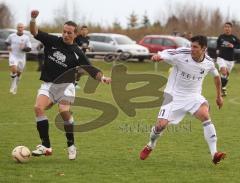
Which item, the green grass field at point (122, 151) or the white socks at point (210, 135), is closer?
the green grass field at point (122, 151)

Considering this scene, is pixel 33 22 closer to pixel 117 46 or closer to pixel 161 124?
pixel 161 124

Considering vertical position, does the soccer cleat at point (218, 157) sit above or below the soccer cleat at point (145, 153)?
above

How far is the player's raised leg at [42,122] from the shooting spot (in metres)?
8.94

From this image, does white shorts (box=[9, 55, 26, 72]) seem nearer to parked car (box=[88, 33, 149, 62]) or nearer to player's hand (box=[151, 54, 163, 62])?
player's hand (box=[151, 54, 163, 62])

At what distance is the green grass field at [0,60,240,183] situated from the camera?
26.0 ft

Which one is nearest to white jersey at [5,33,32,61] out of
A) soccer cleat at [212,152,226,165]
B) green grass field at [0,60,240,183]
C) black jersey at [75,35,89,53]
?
black jersey at [75,35,89,53]

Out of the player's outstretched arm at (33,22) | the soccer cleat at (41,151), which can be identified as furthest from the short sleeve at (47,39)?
the soccer cleat at (41,151)

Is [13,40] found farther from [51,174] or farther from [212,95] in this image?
[51,174]

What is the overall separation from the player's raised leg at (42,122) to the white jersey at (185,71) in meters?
1.89

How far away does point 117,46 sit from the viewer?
3644 cm

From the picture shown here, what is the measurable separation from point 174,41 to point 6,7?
3062 centimetres

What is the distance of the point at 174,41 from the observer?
36406 mm

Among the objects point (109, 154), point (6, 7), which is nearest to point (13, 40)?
point (109, 154)

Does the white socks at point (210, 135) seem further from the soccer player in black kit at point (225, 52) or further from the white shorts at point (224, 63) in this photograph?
the white shorts at point (224, 63)
